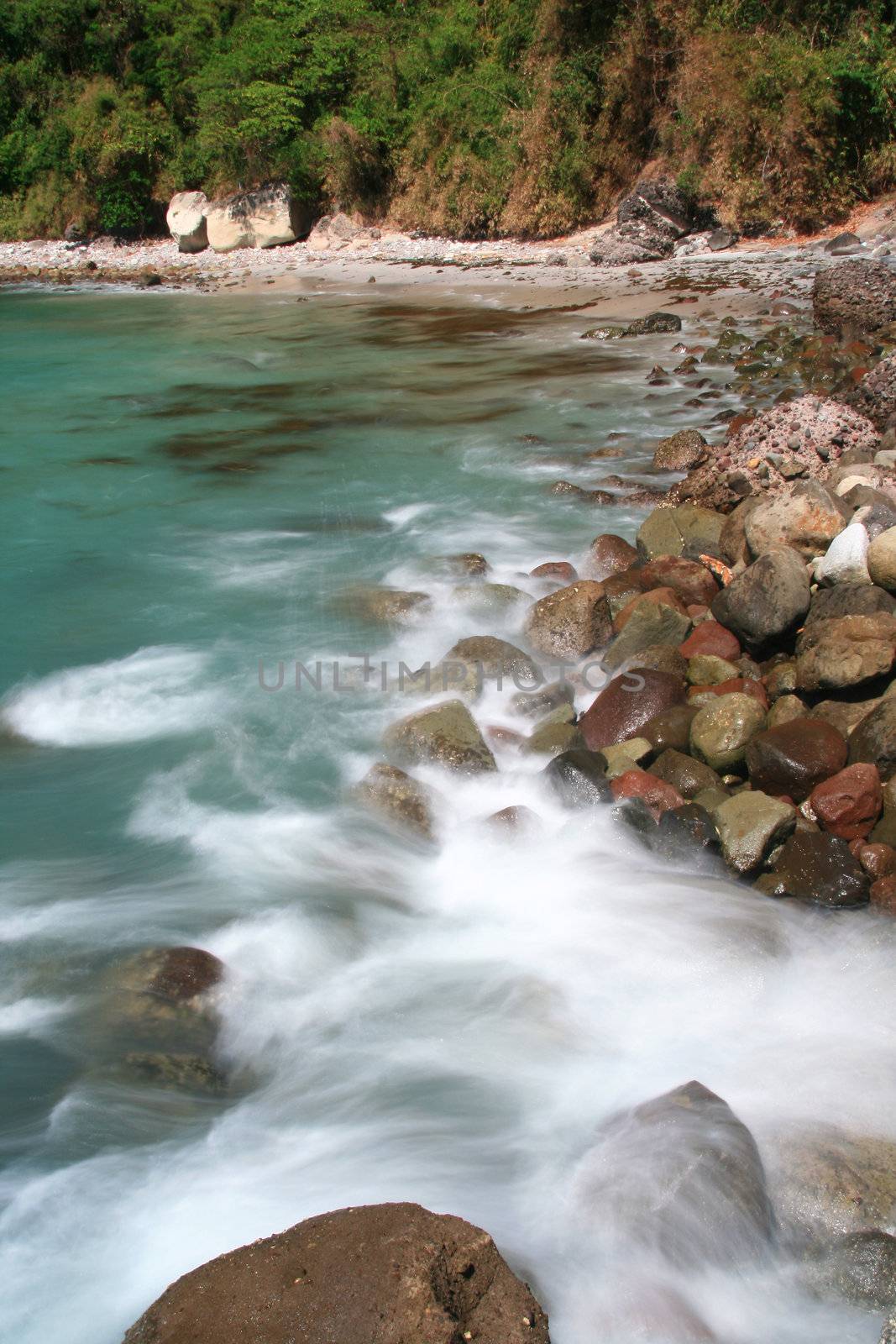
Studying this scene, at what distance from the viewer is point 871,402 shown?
8.55 meters

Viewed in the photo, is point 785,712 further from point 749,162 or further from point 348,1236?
point 749,162

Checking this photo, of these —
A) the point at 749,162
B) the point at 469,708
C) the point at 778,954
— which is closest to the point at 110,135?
the point at 749,162

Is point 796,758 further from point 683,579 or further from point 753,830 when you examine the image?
point 683,579

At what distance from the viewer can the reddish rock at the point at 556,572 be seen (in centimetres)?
722

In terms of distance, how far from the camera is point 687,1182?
297 cm

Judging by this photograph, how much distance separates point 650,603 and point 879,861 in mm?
2261

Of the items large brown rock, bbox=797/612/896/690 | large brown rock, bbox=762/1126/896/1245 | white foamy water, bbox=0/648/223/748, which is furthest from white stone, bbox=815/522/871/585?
white foamy water, bbox=0/648/223/748

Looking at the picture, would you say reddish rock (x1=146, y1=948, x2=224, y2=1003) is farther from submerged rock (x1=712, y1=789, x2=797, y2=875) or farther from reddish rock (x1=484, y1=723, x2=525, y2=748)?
submerged rock (x1=712, y1=789, x2=797, y2=875)

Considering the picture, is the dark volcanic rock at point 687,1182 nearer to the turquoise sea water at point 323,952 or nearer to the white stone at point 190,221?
the turquoise sea water at point 323,952

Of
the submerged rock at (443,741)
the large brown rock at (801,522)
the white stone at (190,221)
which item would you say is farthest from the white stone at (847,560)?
the white stone at (190,221)

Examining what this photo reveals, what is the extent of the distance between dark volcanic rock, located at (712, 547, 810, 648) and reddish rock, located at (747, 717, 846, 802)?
3.14 ft

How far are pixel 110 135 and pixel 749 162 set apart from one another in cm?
2246

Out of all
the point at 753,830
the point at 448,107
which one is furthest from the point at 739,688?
the point at 448,107

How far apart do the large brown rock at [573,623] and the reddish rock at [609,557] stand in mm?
749
